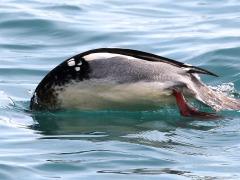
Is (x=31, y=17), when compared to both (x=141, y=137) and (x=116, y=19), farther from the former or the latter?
(x=141, y=137)

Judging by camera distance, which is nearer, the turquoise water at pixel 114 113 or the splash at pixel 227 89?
the turquoise water at pixel 114 113

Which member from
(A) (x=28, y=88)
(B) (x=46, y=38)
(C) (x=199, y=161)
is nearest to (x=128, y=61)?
(C) (x=199, y=161)

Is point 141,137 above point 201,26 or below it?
below

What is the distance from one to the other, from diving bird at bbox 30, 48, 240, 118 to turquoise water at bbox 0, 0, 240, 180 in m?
0.17

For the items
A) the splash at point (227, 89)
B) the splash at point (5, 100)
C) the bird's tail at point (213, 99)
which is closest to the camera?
the bird's tail at point (213, 99)

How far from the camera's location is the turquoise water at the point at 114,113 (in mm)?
7160

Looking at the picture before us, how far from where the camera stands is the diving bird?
853cm

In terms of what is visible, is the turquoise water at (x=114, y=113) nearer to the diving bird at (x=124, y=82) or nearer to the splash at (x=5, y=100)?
the splash at (x=5, y=100)

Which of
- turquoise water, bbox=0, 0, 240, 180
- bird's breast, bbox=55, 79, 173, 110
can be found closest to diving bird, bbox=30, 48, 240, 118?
bird's breast, bbox=55, 79, 173, 110

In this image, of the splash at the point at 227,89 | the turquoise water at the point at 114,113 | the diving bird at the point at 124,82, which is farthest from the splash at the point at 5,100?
the splash at the point at 227,89

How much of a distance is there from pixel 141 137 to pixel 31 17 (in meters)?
7.13

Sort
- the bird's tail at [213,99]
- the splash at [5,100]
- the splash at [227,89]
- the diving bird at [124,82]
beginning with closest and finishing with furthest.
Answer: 1. the diving bird at [124,82]
2. the bird's tail at [213,99]
3. the splash at [5,100]
4. the splash at [227,89]

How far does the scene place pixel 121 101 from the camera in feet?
28.5

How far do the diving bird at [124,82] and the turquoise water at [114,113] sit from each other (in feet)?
0.57
